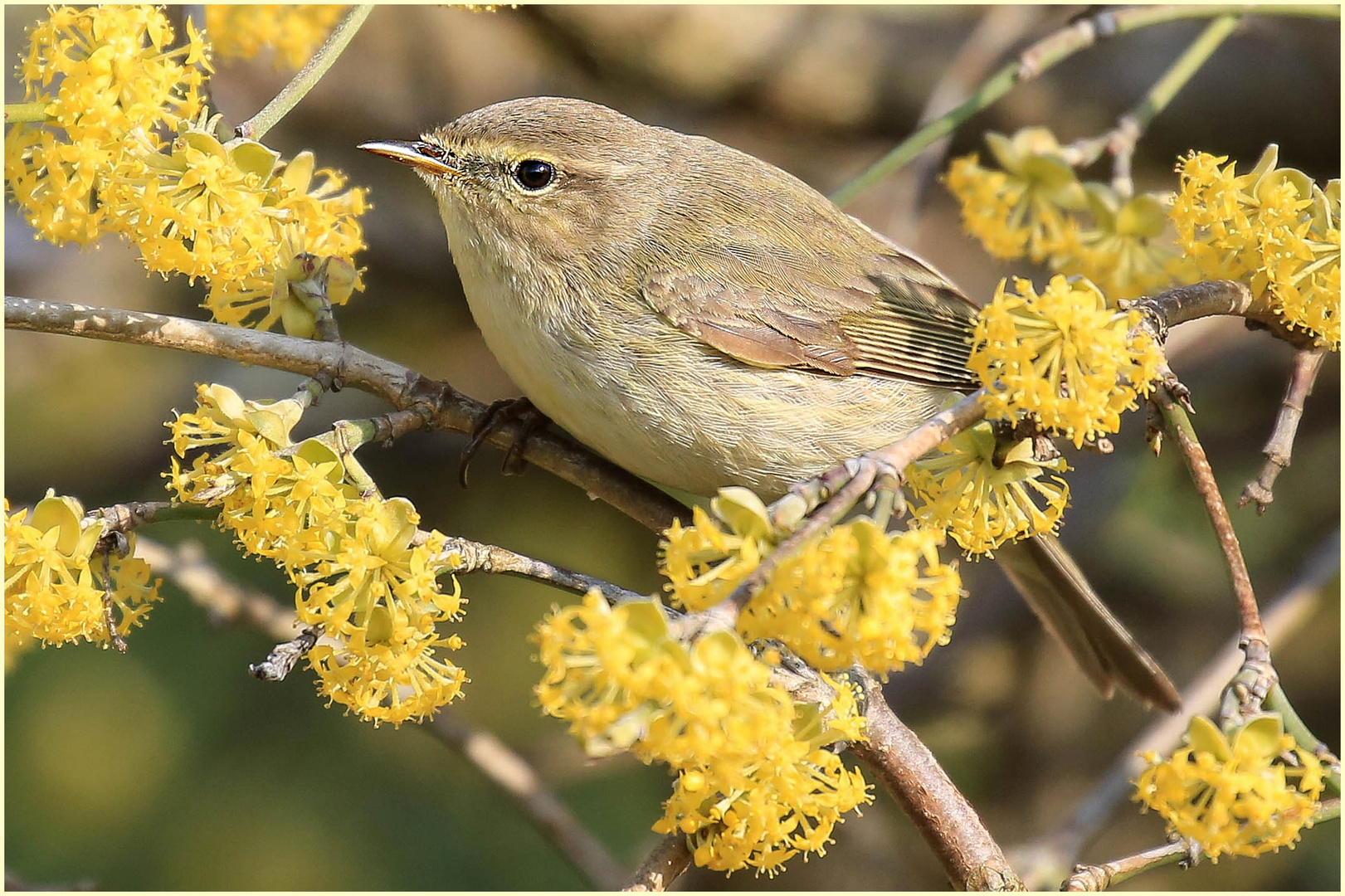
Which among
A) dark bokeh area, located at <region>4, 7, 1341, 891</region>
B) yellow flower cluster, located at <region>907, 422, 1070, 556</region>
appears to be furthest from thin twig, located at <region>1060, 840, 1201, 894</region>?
dark bokeh area, located at <region>4, 7, 1341, 891</region>

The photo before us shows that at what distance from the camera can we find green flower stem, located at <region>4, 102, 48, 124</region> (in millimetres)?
1785

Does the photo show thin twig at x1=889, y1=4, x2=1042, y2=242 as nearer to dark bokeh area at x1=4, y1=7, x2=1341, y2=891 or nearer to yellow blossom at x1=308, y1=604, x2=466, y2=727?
dark bokeh area at x1=4, y1=7, x2=1341, y2=891

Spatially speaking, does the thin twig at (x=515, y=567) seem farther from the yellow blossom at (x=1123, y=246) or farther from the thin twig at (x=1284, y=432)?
the yellow blossom at (x=1123, y=246)

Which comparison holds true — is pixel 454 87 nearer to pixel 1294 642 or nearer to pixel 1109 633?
pixel 1109 633

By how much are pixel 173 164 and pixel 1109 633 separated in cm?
231

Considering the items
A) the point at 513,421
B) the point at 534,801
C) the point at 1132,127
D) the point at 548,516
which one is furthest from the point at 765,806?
the point at 548,516

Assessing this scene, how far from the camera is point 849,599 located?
129 cm

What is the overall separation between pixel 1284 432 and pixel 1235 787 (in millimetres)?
710

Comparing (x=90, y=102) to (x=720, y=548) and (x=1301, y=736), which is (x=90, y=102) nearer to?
(x=720, y=548)

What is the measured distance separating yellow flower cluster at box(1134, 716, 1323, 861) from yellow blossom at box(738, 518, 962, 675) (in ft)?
1.17

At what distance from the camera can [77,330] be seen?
1909mm

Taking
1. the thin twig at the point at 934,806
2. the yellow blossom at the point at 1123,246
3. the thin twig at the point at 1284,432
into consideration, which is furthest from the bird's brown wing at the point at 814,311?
the thin twig at the point at 934,806

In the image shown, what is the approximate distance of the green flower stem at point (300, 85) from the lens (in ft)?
6.31

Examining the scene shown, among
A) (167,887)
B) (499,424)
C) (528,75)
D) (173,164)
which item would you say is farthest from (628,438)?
(528,75)
